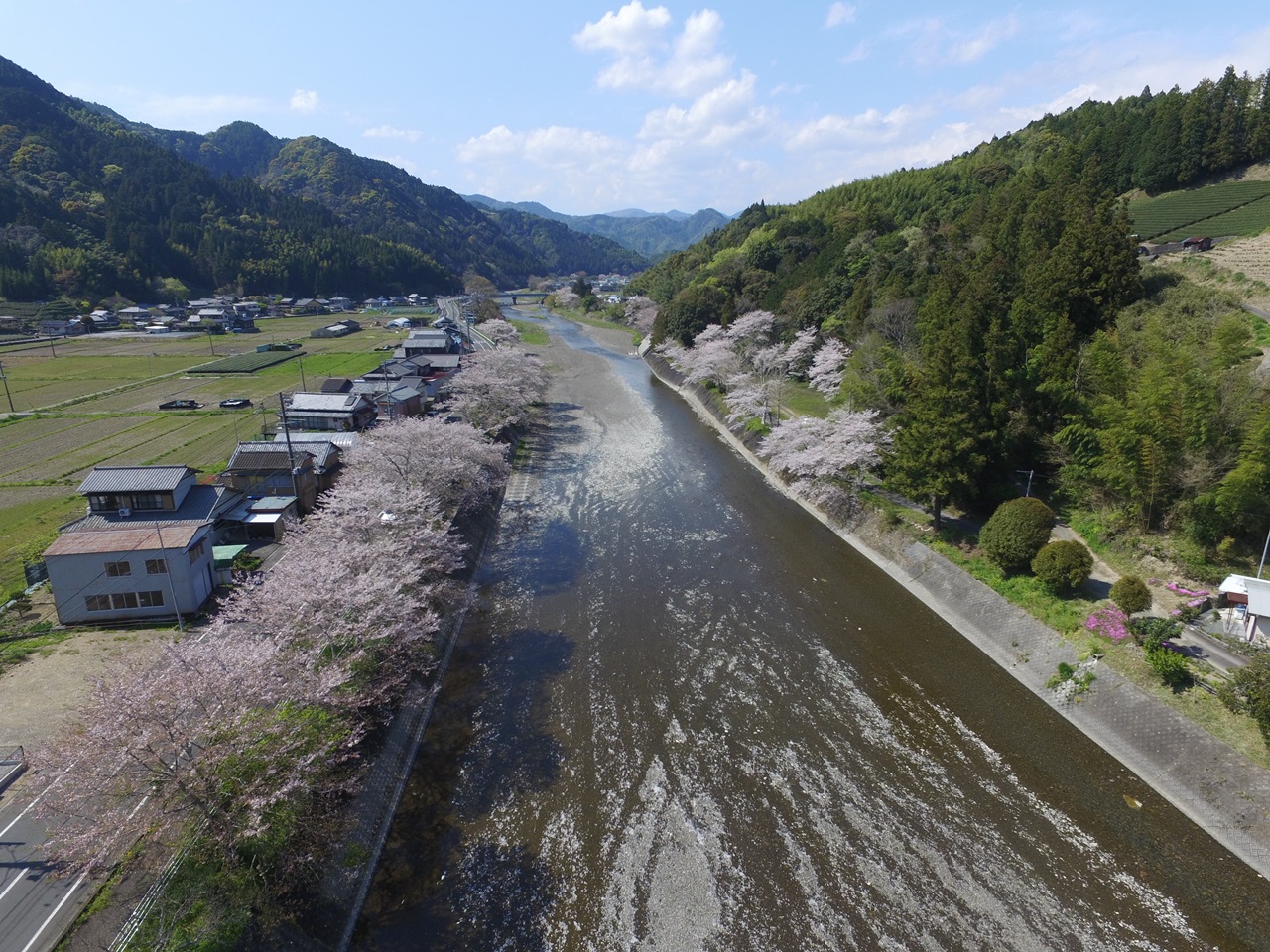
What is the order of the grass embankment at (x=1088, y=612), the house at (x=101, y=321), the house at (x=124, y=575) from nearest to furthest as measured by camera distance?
1. the grass embankment at (x=1088, y=612)
2. the house at (x=124, y=575)
3. the house at (x=101, y=321)

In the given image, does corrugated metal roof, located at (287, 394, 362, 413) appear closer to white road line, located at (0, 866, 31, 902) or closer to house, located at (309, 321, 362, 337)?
white road line, located at (0, 866, 31, 902)

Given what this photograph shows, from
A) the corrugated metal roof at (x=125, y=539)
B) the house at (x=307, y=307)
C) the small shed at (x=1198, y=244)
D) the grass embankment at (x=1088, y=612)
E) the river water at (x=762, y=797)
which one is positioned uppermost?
the house at (x=307, y=307)

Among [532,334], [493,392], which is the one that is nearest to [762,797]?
[493,392]

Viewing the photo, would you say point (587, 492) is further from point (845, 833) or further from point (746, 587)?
point (845, 833)

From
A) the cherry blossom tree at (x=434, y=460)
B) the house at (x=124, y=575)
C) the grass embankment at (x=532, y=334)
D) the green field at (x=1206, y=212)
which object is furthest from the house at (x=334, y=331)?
the green field at (x=1206, y=212)

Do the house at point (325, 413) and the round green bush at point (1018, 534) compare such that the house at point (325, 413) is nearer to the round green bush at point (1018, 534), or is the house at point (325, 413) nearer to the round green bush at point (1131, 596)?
the round green bush at point (1018, 534)

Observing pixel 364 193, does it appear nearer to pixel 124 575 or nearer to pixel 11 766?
pixel 124 575

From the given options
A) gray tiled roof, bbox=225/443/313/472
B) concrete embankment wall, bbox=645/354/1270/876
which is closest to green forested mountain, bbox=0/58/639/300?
gray tiled roof, bbox=225/443/313/472

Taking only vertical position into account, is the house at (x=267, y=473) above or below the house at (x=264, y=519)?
above
